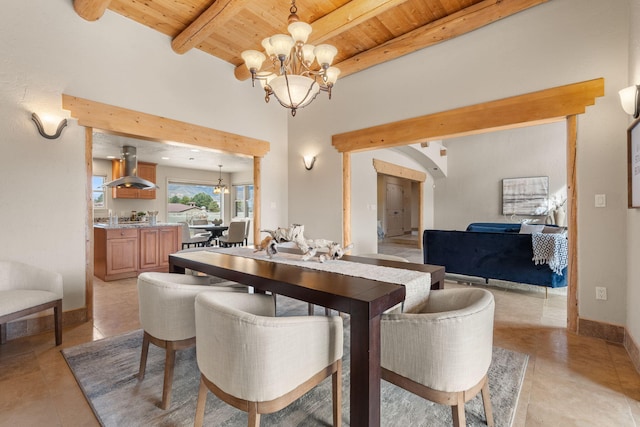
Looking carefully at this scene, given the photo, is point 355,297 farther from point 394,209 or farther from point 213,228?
point 394,209

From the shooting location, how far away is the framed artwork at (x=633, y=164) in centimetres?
208

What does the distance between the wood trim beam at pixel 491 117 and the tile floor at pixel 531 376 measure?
79.4 inches

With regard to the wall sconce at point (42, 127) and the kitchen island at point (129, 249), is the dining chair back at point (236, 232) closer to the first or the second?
the kitchen island at point (129, 249)

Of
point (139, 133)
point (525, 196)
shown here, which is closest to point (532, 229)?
point (525, 196)

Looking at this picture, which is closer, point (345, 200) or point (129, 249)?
point (345, 200)

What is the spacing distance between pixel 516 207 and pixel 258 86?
6.87 meters

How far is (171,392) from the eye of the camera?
1.75 m

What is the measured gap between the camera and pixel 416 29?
11.7 ft

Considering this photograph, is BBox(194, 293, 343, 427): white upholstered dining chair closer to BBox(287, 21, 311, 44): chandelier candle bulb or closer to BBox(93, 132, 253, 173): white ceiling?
BBox(287, 21, 311, 44): chandelier candle bulb

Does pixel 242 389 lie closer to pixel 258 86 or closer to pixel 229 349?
pixel 229 349

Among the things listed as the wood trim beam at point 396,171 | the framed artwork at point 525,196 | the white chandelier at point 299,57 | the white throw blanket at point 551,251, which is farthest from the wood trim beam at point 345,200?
the framed artwork at point 525,196

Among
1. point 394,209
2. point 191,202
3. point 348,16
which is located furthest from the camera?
point 394,209

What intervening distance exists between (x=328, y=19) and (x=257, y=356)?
342 cm

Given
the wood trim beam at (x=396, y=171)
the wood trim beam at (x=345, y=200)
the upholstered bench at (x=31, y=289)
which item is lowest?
the upholstered bench at (x=31, y=289)
